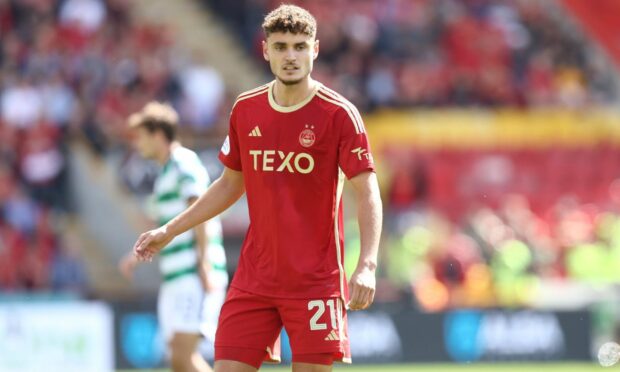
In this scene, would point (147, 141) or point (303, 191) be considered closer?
point (303, 191)

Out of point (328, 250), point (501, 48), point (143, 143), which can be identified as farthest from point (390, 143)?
point (328, 250)

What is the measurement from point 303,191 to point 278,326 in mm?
645

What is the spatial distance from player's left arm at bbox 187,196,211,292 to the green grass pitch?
549 centimetres

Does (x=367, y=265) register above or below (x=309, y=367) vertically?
above

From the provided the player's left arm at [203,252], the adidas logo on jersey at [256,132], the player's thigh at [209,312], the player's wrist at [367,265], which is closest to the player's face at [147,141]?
the player's left arm at [203,252]

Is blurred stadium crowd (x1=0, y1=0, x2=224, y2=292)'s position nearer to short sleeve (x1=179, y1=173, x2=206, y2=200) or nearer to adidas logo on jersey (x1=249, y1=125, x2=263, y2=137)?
short sleeve (x1=179, y1=173, x2=206, y2=200)

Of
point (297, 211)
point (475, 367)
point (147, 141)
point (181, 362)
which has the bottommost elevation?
point (475, 367)

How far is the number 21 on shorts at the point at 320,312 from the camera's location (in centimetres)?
617

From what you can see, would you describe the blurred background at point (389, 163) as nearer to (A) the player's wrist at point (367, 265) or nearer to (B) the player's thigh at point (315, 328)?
(B) the player's thigh at point (315, 328)

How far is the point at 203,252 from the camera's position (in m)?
8.58

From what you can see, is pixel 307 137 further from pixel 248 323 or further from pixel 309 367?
pixel 309 367

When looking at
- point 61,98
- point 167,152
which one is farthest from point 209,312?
point 61,98

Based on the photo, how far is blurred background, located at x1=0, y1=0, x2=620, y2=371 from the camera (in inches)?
591

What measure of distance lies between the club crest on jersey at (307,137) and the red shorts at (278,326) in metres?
0.71
